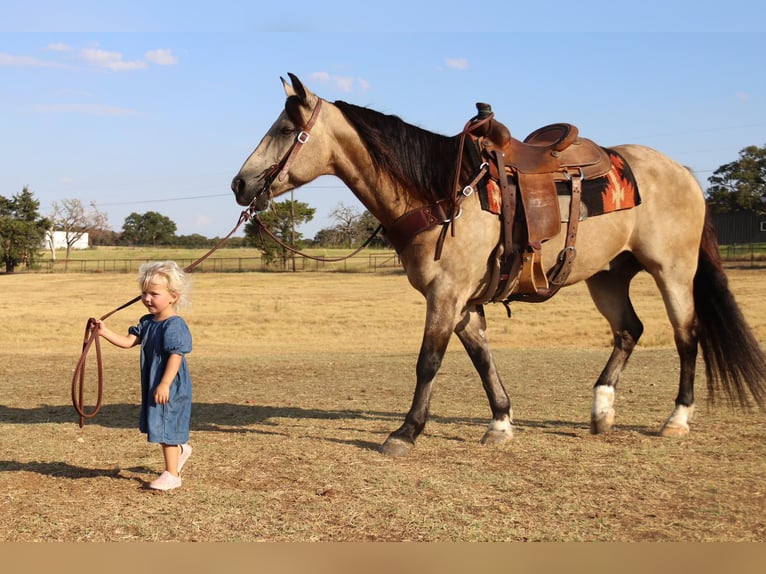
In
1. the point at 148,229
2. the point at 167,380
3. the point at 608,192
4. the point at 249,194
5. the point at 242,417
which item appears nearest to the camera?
the point at 167,380

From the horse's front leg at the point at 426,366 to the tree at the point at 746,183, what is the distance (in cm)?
6346

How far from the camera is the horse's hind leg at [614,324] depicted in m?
6.52

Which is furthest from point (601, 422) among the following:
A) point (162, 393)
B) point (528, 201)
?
point (162, 393)

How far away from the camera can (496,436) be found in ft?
20.3

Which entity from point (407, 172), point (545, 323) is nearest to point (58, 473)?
point (407, 172)

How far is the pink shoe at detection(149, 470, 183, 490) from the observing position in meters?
4.73

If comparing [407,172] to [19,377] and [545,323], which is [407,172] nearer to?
[19,377]

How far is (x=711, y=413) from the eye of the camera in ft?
24.1

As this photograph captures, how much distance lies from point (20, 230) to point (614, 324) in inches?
2364

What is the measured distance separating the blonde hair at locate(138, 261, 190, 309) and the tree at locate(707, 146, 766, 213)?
213 feet

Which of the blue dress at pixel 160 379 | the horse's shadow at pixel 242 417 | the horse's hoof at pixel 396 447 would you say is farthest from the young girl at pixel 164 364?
the horse's shadow at pixel 242 417

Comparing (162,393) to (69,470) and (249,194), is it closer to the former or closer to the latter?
(69,470)

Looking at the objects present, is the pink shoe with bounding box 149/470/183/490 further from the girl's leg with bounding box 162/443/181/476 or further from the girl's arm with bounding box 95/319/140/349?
the girl's arm with bounding box 95/319/140/349

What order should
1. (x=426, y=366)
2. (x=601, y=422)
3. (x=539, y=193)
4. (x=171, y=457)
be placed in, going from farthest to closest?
(x=601, y=422), (x=539, y=193), (x=426, y=366), (x=171, y=457)
